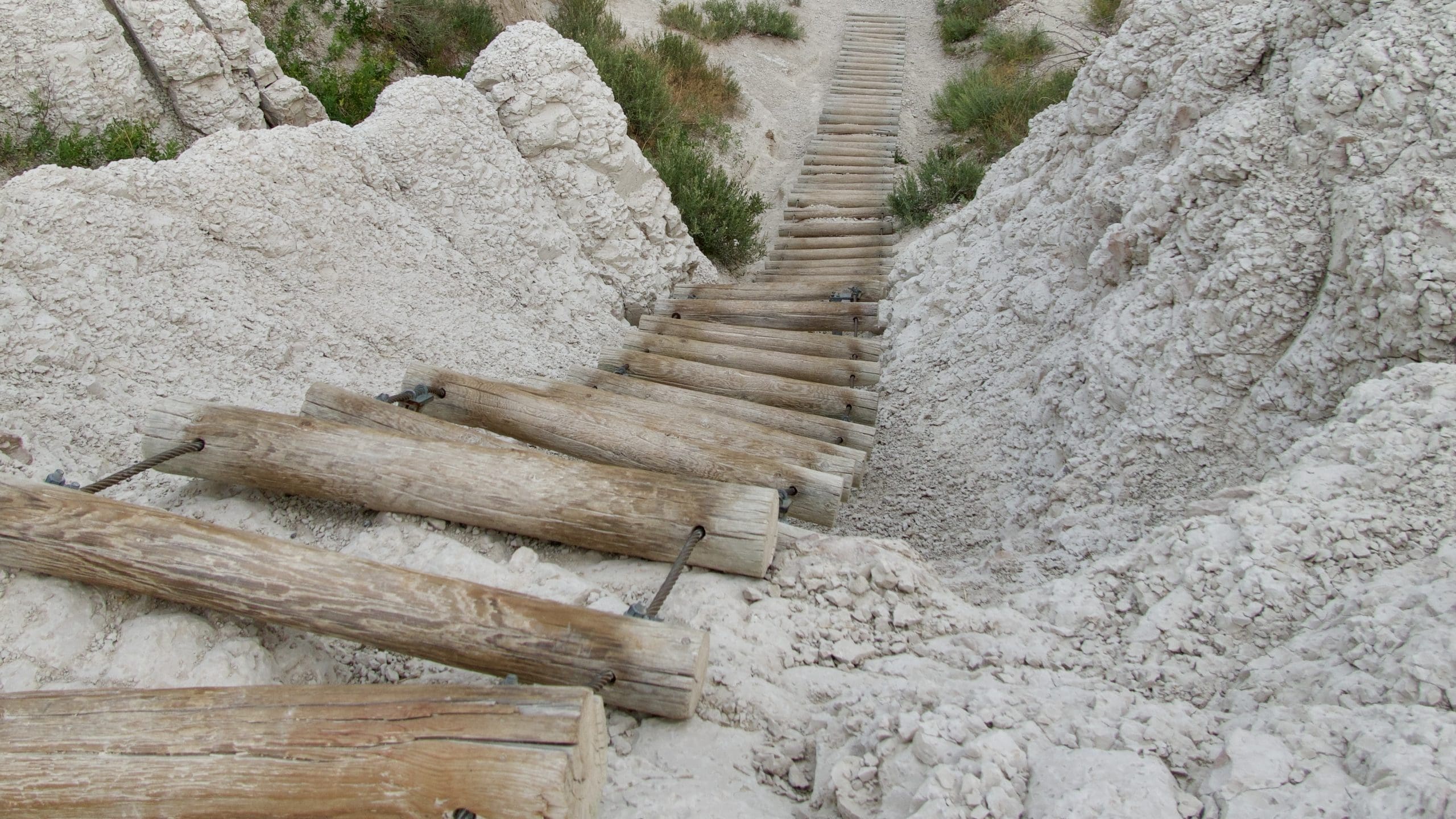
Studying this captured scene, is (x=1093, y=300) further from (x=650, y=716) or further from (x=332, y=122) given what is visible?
(x=332, y=122)

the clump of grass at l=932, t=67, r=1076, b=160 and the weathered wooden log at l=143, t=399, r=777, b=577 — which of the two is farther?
the clump of grass at l=932, t=67, r=1076, b=160

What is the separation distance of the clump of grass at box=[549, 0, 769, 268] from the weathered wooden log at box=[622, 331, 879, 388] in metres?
2.34

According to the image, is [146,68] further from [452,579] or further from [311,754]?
[311,754]

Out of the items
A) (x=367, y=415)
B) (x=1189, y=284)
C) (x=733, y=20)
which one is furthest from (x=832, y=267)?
(x=733, y=20)

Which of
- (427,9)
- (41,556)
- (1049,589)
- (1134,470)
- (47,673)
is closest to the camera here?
(47,673)

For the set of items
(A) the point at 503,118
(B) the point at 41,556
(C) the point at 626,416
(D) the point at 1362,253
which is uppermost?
(D) the point at 1362,253

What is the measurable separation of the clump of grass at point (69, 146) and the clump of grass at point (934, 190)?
227 inches

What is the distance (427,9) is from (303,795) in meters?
7.53

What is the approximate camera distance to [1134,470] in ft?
12.4

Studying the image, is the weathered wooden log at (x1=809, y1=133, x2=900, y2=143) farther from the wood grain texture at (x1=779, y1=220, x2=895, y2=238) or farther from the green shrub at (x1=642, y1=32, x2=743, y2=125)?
the wood grain texture at (x1=779, y1=220, x2=895, y2=238)

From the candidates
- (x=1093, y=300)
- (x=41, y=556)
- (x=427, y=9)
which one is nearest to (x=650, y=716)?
(x=41, y=556)

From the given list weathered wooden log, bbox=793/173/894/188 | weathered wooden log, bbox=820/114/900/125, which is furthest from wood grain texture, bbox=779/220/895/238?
weathered wooden log, bbox=820/114/900/125

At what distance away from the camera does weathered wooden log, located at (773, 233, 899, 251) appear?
8.06 meters

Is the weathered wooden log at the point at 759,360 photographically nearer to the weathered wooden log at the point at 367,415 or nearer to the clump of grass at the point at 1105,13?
the weathered wooden log at the point at 367,415
